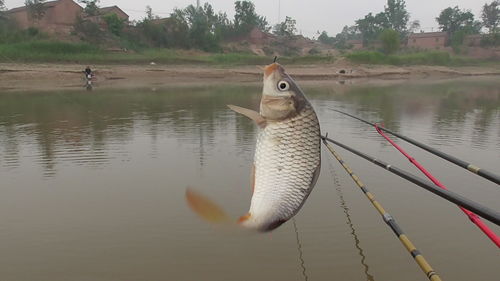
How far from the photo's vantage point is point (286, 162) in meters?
1.71

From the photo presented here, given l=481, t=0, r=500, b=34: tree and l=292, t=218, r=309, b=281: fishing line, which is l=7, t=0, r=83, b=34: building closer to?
l=292, t=218, r=309, b=281: fishing line

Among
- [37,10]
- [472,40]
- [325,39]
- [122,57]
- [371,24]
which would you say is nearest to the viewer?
[122,57]

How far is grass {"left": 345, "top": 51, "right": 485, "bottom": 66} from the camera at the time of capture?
177 ft

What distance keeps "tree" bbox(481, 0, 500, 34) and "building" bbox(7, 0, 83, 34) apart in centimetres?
8653

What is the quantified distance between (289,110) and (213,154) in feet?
24.6

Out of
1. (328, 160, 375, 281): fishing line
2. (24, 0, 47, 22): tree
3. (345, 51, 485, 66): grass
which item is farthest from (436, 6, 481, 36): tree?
(328, 160, 375, 281): fishing line

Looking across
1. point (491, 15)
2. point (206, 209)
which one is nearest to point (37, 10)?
point (206, 209)

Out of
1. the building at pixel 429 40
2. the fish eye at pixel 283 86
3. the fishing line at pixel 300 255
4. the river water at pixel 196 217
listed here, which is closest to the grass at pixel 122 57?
the river water at pixel 196 217

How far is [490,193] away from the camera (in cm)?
673

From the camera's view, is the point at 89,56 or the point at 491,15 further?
the point at 491,15

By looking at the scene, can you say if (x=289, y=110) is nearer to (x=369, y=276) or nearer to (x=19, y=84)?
(x=369, y=276)

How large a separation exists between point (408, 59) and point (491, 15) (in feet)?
156

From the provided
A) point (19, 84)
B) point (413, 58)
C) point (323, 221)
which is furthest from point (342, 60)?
point (323, 221)

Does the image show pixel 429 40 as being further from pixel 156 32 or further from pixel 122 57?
pixel 122 57
